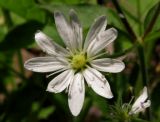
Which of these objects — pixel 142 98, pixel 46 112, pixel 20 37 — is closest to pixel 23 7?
pixel 20 37

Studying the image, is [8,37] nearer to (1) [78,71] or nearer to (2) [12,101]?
(2) [12,101]

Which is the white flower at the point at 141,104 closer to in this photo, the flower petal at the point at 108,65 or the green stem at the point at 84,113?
the flower petal at the point at 108,65

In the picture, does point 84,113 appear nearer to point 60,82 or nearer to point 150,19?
point 60,82

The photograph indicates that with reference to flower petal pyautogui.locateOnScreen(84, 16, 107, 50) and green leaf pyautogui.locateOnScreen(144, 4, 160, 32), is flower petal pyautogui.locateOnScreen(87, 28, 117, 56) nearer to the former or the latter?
flower petal pyautogui.locateOnScreen(84, 16, 107, 50)

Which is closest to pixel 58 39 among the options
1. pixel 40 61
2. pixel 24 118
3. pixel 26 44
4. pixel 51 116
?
pixel 26 44

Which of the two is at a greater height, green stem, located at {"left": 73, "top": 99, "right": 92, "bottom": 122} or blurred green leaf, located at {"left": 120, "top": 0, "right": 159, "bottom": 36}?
blurred green leaf, located at {"left": 120, "top": 0, "right": 159, "bottom": 36}

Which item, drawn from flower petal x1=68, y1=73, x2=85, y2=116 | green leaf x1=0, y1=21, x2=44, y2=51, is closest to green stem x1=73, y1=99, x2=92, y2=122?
flower petal x1=68, y1=73, x2=85, y2=116

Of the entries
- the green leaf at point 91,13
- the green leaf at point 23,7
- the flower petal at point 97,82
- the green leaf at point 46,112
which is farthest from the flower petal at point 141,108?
the green leaf at point 46,112
